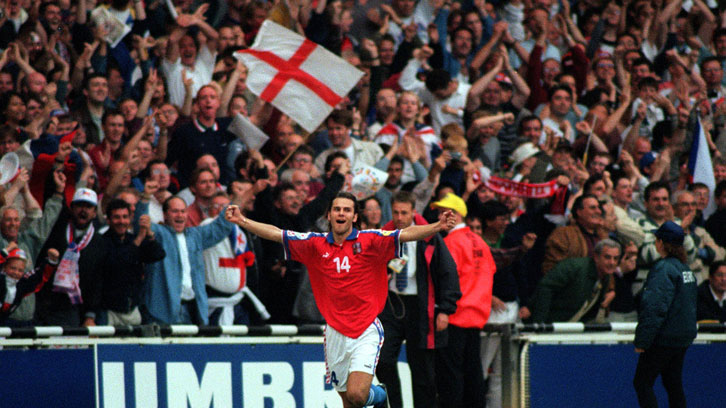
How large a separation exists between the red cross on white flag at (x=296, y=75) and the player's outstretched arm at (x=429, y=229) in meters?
5.08

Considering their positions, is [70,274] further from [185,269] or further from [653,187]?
[653,187]

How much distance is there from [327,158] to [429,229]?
471cm

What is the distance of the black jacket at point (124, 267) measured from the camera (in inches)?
452

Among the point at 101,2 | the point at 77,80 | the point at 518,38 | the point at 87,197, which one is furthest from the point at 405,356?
the point at 518,38

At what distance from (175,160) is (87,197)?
2300 mm

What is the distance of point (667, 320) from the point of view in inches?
445

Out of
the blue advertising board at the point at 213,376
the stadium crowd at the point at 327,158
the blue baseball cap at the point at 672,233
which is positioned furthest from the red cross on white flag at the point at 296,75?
the blue baseball cap at the point at 672,233

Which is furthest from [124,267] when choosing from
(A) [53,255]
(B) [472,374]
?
(B) [472,374]

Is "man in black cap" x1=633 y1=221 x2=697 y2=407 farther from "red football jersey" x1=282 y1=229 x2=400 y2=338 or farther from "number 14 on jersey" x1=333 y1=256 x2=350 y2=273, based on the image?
"number 14 on jersey" x1=333 y1=256 x2=350 y2=273

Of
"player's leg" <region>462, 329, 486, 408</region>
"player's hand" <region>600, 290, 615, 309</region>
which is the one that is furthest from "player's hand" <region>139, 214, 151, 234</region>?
"player's hand" <region>600, 290, 615, 309</region>

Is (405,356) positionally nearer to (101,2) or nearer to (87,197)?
(87,197)

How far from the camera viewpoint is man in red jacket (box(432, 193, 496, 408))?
11812 millimetres

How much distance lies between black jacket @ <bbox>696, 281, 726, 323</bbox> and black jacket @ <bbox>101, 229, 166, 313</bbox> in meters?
6.60

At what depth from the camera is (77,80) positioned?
14445 millimetres
